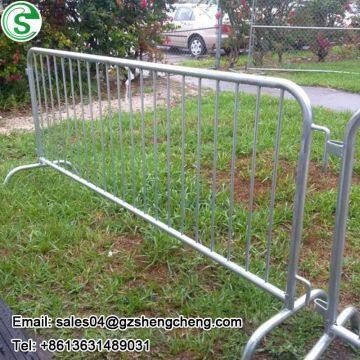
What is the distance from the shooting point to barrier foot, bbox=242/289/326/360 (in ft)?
6.41

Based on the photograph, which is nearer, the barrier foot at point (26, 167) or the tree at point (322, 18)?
the barrier foot at point (26, 167)

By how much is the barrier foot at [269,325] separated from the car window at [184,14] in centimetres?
1416

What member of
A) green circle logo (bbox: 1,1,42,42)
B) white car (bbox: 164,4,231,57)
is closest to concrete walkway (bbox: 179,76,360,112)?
green circle logo (bbox: 1,1,42,42)

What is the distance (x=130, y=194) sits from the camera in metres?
3.68

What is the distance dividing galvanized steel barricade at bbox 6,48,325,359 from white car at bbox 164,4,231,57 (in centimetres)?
914

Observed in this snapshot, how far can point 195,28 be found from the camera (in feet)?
48.1

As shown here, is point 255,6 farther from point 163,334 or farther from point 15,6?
point 163,334

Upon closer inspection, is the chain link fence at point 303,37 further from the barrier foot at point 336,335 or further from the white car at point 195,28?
the barrier foot at point 336,335

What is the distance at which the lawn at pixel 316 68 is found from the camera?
8766 millimetres

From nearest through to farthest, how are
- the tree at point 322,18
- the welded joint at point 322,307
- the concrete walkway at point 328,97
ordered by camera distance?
the welded joint at point 322,307 → the concrete walkway at point 328,97 → the tree at point 322,18

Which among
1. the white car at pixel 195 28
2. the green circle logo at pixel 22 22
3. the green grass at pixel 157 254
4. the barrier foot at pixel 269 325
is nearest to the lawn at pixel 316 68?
the white car at pixel 195 28

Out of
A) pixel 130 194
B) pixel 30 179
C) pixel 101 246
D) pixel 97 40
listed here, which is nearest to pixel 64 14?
pixel 97 40

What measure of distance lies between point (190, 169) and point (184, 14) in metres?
12.3

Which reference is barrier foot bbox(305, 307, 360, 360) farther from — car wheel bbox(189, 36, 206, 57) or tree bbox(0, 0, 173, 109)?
car wheel bbox(189, 36, 206, 57)
